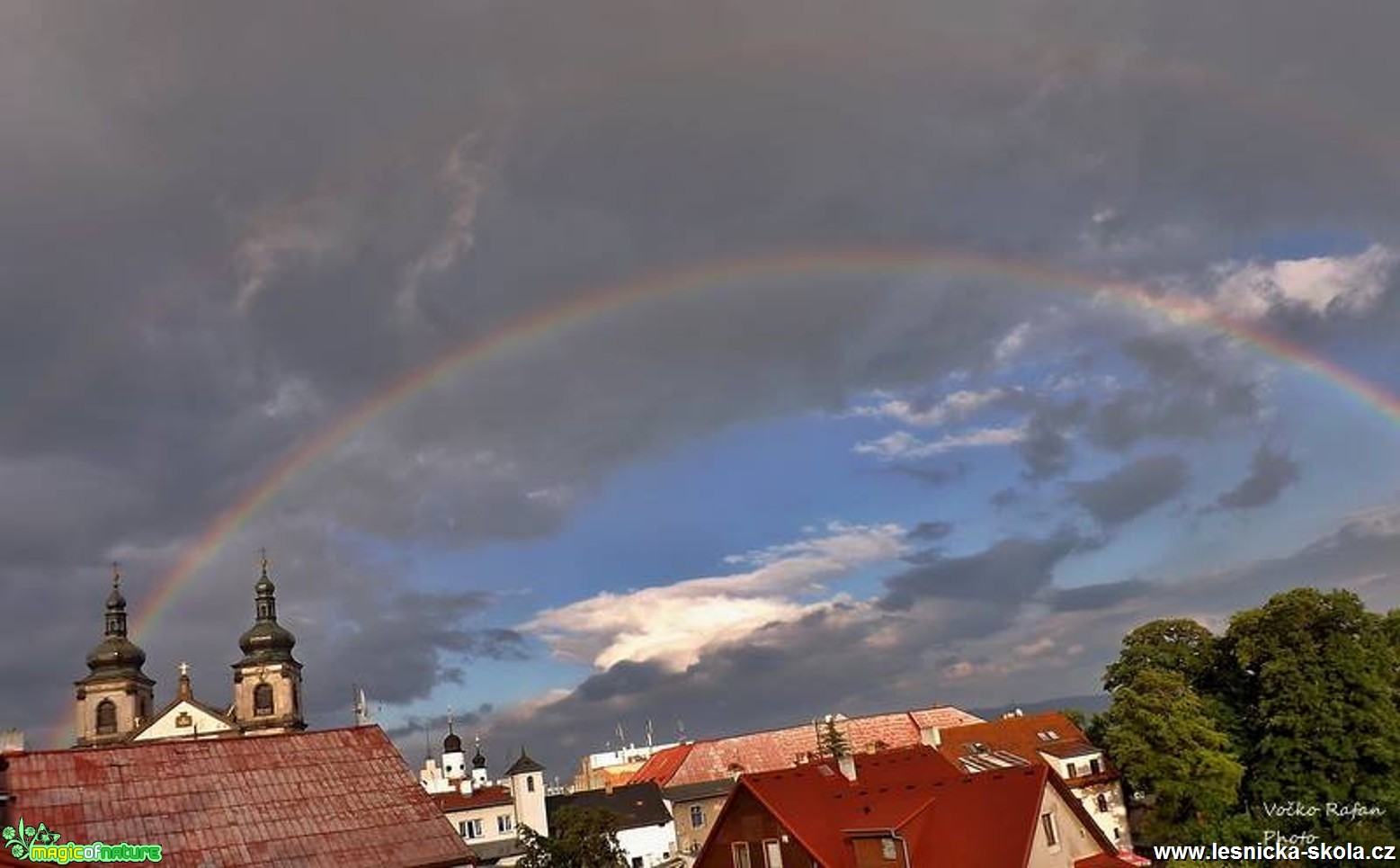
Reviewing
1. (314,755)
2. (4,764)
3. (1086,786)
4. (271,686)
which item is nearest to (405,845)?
(314,755)

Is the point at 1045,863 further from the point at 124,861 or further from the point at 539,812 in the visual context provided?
the point at 539,812

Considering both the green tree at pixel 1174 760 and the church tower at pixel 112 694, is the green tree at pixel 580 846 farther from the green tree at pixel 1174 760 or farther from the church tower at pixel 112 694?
the church tower at pixel 112 694

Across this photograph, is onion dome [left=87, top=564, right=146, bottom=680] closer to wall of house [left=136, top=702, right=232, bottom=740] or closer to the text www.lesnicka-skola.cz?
wall of house [left=136, top=702, right=232, bottom=740]

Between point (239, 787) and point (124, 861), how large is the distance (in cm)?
560

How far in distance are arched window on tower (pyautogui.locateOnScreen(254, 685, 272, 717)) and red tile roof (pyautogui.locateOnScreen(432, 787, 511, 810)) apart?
105ft

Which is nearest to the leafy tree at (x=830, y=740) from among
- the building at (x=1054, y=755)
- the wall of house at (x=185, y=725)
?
the building at (x=1054, y=755)

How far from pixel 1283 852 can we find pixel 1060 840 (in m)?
20.8

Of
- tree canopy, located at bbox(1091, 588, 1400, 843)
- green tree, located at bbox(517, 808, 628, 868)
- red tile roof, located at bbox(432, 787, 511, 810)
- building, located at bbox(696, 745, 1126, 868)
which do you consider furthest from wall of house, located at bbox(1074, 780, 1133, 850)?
red tile roof, located at bbox(432, 787, 511, 810)

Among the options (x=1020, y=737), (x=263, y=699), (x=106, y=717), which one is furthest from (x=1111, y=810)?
(x=106, y=717)

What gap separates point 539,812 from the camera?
99188 millimetres

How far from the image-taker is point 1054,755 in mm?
79750

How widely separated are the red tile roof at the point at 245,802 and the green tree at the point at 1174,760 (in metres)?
43.4

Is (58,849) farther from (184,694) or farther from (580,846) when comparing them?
(184,694)

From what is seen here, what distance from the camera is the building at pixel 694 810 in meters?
100
